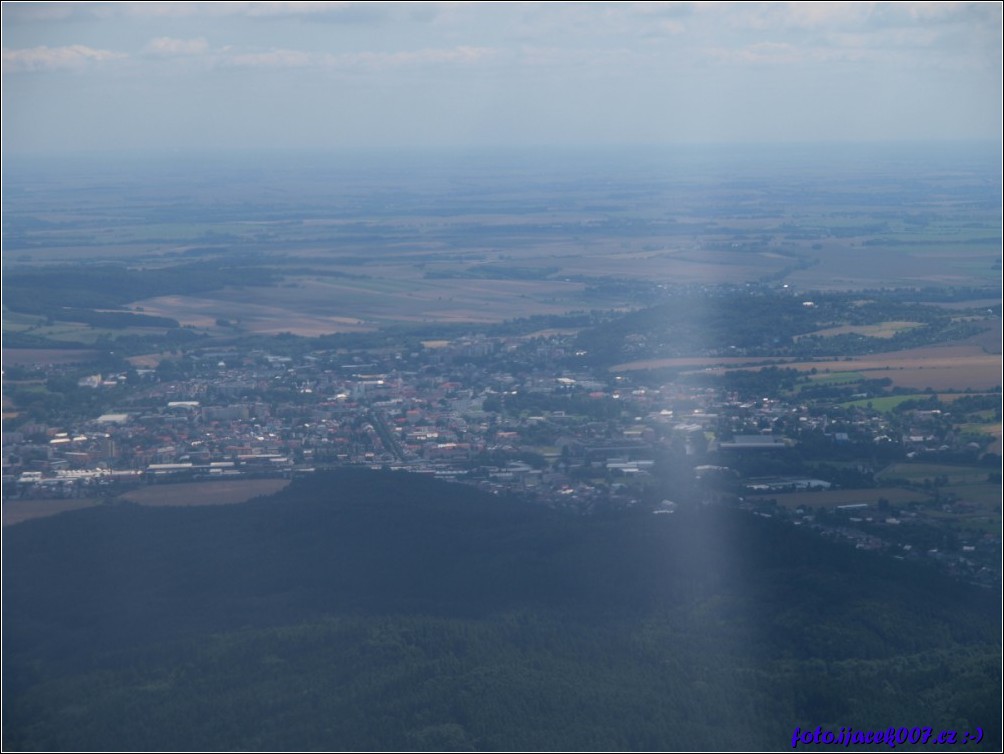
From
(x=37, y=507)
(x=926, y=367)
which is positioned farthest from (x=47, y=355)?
(x=926, y=367)

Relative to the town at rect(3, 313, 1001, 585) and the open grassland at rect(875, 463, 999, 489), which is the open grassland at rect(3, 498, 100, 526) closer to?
the town at rect(3, 313, 1001, 585)

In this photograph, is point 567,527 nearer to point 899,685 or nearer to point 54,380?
point 899,685

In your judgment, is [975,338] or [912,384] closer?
[912,384]

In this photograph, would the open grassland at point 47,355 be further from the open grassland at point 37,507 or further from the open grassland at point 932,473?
the open grassland at point 932,473

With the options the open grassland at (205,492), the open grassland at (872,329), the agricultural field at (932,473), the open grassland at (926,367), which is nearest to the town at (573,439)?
the agricultural field at (932,473)

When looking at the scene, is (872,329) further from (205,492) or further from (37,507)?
(37,507)

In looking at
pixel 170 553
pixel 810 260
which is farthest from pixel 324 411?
pixel 810 260

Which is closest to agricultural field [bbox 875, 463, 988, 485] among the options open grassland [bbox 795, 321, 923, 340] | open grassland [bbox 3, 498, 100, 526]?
open grassland [bbox 795, 321, 923, 340]
